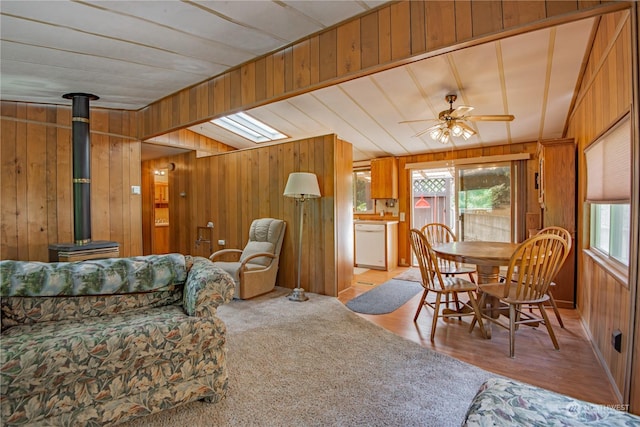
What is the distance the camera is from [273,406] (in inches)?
67.6

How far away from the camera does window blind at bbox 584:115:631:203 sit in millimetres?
1689

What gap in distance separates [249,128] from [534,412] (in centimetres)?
519

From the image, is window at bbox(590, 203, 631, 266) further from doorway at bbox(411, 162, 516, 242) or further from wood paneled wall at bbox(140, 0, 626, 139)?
doorway at bbox(411, 162, 516, 242)

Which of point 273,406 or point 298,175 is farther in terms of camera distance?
point 298,175

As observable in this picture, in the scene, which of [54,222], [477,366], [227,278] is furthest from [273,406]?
[54,222]

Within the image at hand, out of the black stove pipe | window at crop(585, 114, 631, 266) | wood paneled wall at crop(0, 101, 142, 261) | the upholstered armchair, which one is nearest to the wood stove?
the black stove pipe

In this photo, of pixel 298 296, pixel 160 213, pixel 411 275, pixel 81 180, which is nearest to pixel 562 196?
pixel 411 275

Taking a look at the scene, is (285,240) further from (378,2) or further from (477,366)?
(378,2)

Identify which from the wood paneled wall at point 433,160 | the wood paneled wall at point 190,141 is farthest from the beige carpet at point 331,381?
the wood paneled wall at point 190,141

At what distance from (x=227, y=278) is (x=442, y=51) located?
186 cm

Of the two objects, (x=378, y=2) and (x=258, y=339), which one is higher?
(x=378, y=2)

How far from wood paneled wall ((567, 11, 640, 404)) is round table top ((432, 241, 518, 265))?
0.61 m

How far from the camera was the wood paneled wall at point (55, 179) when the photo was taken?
3525mm

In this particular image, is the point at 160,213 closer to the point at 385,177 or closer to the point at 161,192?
the point at 161,192
